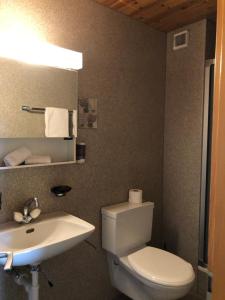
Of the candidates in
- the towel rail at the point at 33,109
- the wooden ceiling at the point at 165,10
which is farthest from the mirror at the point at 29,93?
the wooden ceiling at the point at 165,10

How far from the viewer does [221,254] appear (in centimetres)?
53

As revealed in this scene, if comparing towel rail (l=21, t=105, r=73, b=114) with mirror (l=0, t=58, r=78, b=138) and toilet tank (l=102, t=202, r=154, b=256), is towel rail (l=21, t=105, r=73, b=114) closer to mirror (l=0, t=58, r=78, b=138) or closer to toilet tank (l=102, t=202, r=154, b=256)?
mirror (l=0, t=58, r=78, b=138)

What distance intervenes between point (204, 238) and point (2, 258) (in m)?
1.67

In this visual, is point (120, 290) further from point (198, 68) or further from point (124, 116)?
point (198, 68)

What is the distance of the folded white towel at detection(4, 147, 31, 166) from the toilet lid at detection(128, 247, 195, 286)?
3.47 ft

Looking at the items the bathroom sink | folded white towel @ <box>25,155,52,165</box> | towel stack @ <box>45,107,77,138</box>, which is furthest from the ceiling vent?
the bathroom sink

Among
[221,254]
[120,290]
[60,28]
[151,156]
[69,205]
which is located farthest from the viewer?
[151,156]

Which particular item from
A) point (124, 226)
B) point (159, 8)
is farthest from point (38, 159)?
point (159, 8)

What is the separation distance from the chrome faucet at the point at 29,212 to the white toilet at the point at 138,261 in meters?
0.58

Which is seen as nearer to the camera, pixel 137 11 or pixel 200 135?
pixel 137 11

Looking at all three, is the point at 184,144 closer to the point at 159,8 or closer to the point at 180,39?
the point at 180,39

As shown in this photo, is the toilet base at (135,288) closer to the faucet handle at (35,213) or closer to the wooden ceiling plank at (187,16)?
the faucet handle at (35,213)

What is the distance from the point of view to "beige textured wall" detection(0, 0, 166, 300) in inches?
64.2

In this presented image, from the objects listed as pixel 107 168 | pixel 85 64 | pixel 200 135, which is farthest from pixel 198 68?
pixel 107 168
